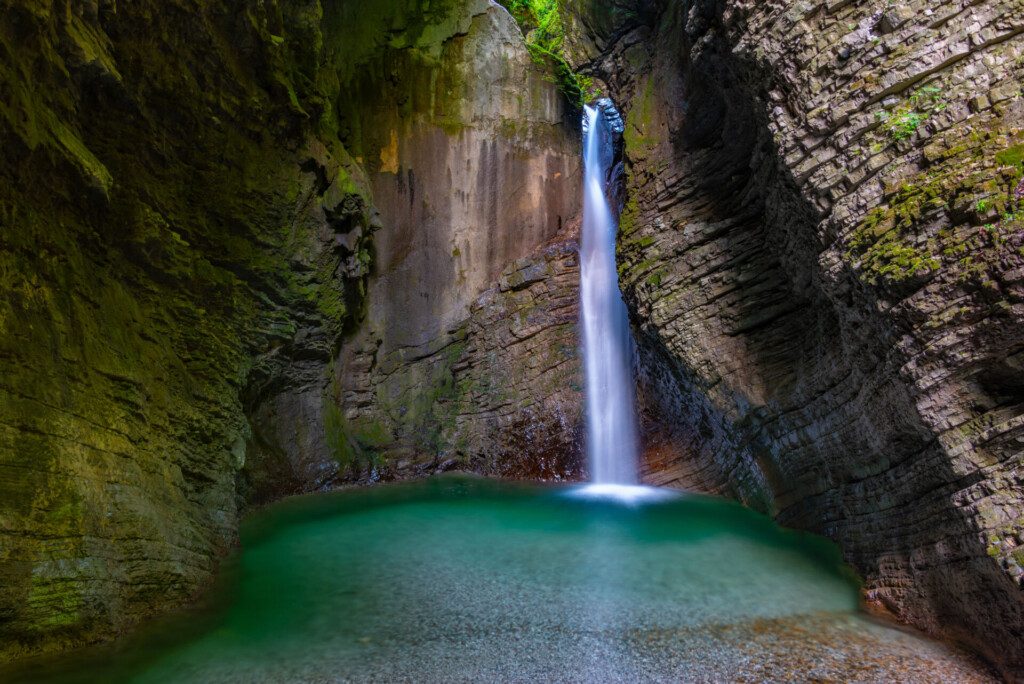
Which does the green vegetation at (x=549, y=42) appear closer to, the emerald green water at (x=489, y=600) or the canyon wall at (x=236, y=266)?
the canyon wall at (x=236, y=266)

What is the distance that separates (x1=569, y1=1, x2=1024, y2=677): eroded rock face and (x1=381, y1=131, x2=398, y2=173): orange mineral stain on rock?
314 inches

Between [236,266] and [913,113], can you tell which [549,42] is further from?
[913,113]

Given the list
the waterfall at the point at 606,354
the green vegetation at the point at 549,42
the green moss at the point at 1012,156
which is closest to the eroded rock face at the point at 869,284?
the green moss at the point at 1012,156

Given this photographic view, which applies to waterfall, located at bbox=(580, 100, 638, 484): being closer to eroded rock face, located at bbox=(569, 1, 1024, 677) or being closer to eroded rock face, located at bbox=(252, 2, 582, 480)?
eroded rock face, located at bbox=(252, 2, 582, 480)

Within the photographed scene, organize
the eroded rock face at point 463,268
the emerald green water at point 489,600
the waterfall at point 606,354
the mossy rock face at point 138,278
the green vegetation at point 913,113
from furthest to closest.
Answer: the eroded rock face at point 463,268
the waterfall at point 606,354
the green vegetation at point 913,113
the mossy rock face at point 138,278
the emerald green water at point 489,600

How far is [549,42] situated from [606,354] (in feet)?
29.7

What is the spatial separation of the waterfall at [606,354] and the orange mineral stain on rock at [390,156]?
16.9 feet

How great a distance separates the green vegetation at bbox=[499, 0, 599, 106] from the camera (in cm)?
1606

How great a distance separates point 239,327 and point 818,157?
8.21 meters

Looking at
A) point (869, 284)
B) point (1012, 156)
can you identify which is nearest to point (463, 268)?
point (869, 284)

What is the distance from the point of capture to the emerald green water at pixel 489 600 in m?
4.29

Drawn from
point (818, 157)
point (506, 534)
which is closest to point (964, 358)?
point (818, 157)

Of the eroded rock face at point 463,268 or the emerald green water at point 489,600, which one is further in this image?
the eroded rock face at point 463,268

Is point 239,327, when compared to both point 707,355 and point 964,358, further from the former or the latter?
point 964,358
